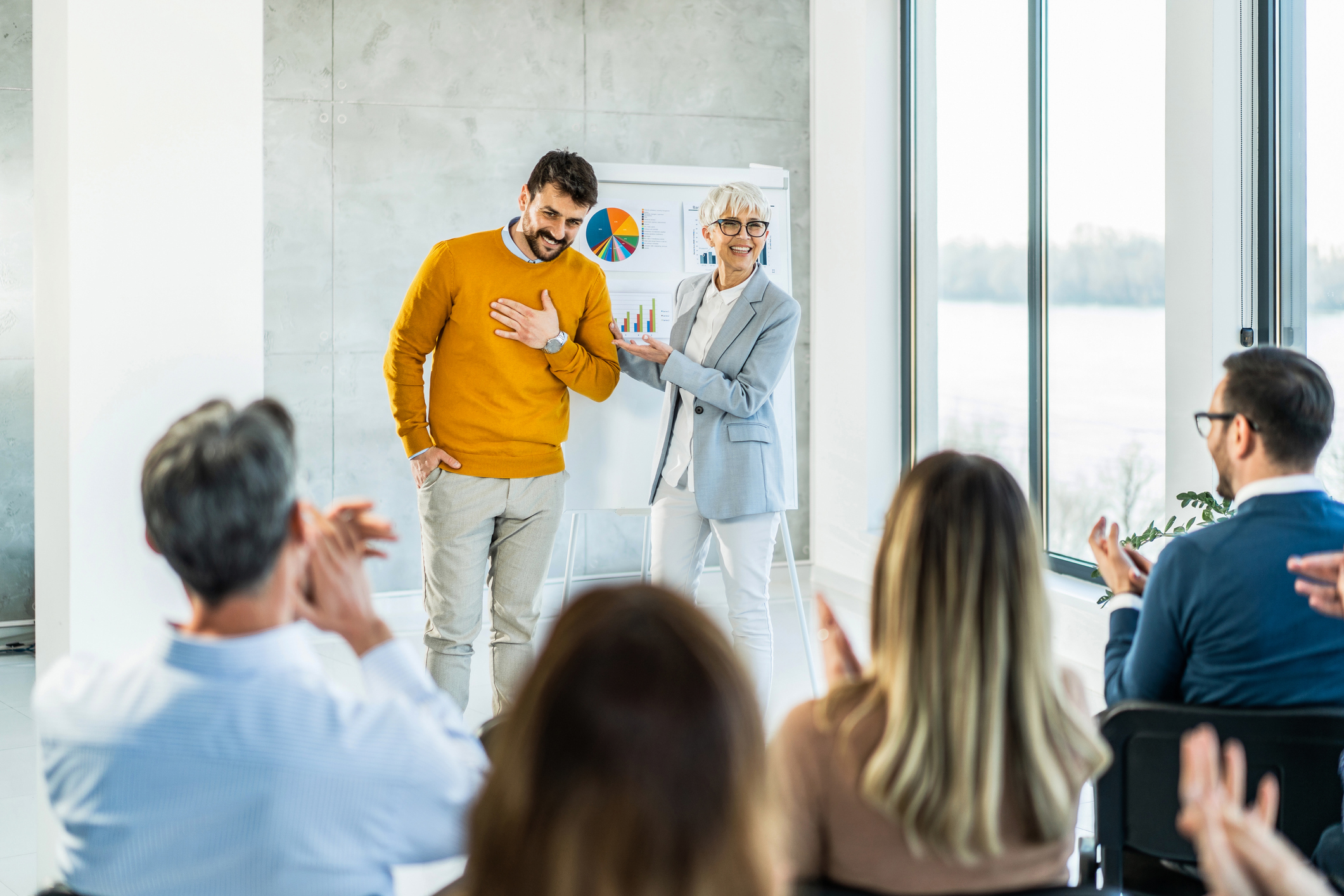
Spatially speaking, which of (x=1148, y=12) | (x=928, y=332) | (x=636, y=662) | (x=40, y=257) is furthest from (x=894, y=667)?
(x=928, y=332)

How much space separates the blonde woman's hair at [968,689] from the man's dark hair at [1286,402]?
86 centimetres

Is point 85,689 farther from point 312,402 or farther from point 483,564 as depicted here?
point 312,402

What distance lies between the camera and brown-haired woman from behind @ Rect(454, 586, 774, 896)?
68 centimetres

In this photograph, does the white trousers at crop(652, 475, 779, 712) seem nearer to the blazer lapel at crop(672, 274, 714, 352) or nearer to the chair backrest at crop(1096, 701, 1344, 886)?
the blazer lapel at crop(672, 274, 714, 352)

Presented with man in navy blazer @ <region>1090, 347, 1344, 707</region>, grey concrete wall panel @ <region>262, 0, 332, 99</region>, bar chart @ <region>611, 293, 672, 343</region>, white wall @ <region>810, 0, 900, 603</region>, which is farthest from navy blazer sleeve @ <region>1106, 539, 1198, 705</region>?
grey concrete wall panel @ <region>262, 0, 332, 99</region>

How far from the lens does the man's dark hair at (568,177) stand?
2.98m

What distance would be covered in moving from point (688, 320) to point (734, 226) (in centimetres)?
34

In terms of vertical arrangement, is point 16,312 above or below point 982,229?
below

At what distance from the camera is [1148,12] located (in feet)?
13.3

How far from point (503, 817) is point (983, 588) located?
2.16 ft

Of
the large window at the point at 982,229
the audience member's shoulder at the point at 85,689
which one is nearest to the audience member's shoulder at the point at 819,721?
the audience member's shoulder at the point at 85,689

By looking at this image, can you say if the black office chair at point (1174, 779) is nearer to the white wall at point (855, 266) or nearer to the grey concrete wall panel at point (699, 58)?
the white wall at point (855, 266)

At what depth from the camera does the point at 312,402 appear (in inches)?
204

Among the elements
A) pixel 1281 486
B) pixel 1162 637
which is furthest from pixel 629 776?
pixel 1281 486
